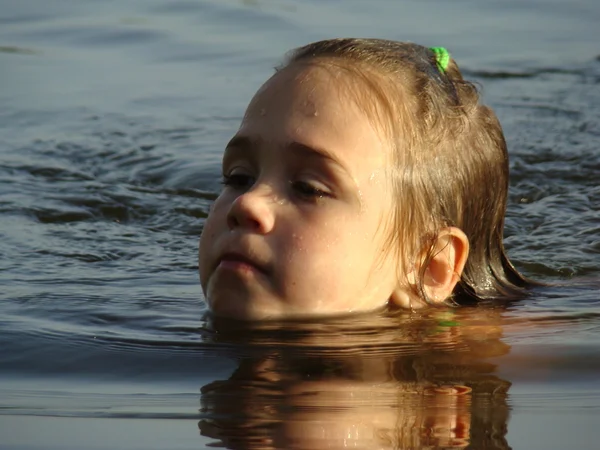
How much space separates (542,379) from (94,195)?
3463 millimetres

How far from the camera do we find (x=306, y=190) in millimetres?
3906

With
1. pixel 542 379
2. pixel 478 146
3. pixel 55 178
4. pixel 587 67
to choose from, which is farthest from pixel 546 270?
pixel 587 67

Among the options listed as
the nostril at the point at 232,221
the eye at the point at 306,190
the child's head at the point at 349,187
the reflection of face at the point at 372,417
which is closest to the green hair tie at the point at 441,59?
the child's head at the point at 349,187

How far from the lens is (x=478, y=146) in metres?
4.42

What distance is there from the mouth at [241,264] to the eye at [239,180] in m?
0.30

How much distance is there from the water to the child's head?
15cm

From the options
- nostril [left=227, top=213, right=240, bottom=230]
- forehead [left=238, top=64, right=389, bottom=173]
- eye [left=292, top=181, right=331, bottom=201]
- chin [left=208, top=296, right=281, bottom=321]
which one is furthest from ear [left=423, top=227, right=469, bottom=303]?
nostril [left=227, top=213, right=240, bottom=230]

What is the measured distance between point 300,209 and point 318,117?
1.00ft

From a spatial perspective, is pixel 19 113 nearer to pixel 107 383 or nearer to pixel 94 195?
pixel 94 195

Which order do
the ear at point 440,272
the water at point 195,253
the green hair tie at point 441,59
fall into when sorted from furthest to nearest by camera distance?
the green hair tie at point 441,59
the ear at point 440,272
the water at point 195,253

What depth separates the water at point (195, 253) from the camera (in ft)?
9.64

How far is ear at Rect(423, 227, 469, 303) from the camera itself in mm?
4289

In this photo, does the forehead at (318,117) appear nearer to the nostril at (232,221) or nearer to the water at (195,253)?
the nostril at (232,221)

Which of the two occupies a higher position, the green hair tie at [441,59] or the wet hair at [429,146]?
the green hair tie at [441,59]
